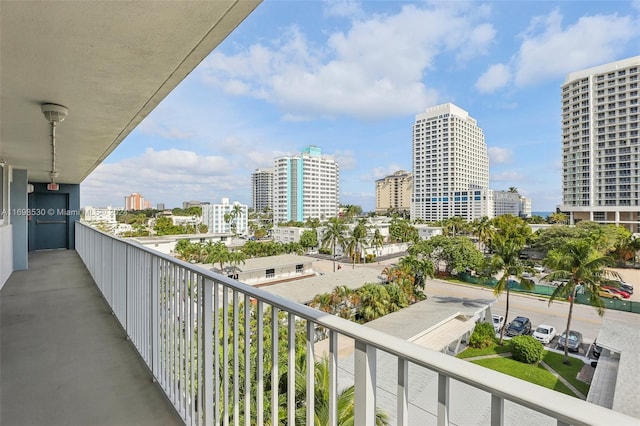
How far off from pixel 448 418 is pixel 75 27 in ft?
7.44

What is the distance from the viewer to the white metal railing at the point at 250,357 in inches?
21.1

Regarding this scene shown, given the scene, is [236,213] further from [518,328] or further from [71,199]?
[518,328]

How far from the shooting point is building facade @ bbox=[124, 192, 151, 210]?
7756 centimetres

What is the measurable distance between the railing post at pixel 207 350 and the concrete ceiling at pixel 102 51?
132 centimetres

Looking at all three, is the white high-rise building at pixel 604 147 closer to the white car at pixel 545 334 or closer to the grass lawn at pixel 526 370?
the white car at pixel 545 334

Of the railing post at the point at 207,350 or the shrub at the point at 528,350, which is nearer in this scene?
the railing post at the point at 207,350

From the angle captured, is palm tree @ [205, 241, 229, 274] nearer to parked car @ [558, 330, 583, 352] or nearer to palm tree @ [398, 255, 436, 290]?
palm tree @ [398, 255, 436, 290]

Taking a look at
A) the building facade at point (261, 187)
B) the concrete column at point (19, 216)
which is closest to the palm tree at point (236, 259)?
the concrete column at point (19, 216)

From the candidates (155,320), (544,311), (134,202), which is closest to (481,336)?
(544,311)

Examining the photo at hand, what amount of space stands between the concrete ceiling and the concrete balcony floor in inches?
81.0

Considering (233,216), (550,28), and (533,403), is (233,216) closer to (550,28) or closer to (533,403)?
(550,28)

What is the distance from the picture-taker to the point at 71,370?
2.25 meters

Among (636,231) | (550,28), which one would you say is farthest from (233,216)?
(636,231)

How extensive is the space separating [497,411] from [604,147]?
55939mm
